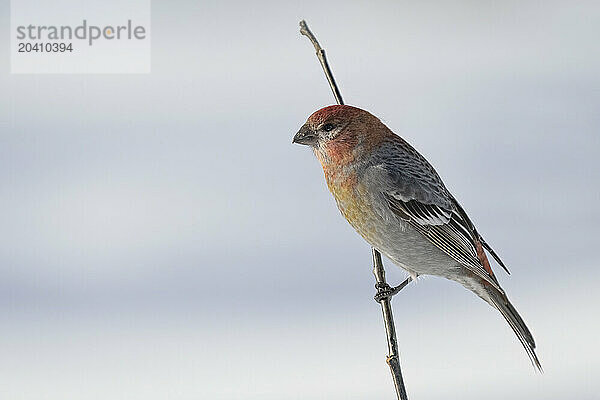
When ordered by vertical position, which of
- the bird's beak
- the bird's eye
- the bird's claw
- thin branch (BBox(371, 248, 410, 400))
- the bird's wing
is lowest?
thin branch (BBox(371, 248, 410, 400))

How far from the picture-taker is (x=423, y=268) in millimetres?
1553

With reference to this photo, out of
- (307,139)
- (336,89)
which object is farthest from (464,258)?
(336,89)

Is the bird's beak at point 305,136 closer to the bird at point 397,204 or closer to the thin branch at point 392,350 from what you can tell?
the bird at point 397,204

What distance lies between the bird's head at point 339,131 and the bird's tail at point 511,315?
1.46 ft

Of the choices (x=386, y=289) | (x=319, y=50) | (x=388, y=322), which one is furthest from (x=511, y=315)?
(x=319, y=50)

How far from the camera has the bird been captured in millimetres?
1485

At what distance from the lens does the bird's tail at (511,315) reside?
1414mm

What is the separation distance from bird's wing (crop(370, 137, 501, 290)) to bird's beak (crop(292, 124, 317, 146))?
0.57 ft

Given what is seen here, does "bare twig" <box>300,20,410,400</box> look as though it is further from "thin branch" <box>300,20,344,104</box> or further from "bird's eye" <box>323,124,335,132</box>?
"bird's eye" <box>323,124,335,132</box>

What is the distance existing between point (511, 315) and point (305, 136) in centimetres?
62

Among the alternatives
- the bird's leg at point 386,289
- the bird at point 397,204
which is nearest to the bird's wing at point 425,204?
the bird at point 397,204

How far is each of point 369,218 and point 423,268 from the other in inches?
7.2

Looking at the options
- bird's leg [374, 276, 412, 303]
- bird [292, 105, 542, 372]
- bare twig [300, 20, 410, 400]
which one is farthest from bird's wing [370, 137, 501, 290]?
bare twig [300, 20, 410, 400]

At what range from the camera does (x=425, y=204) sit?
60.3 inches
